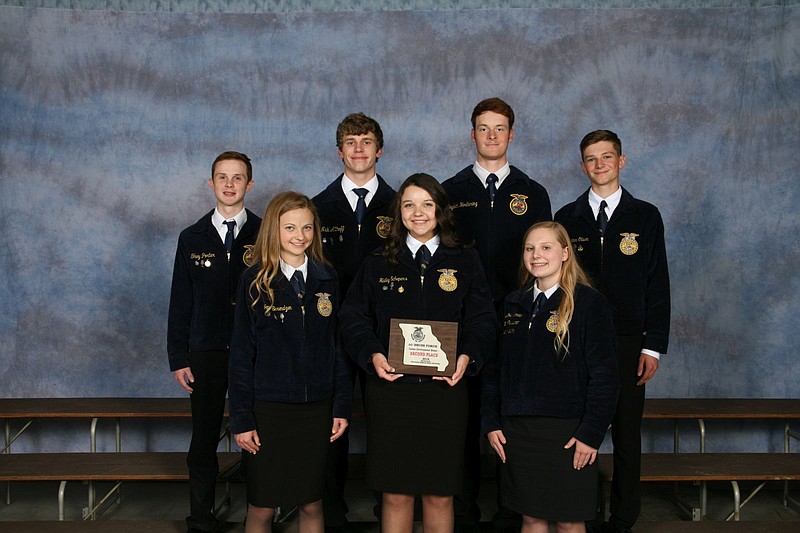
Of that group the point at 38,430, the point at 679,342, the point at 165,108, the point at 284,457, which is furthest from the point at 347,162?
the point at 38,430

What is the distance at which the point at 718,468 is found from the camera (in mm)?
3791

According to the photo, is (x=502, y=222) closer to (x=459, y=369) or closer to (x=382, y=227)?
(x=382, y=227)

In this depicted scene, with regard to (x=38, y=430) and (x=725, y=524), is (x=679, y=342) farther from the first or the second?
(x=38, y=430)

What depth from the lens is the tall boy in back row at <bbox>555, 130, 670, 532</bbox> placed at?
129 inches

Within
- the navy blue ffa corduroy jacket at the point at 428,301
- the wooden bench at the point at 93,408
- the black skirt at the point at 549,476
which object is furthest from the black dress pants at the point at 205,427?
the black skirt at the point at 549,476

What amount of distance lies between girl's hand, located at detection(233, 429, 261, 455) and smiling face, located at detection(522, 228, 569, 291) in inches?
50.1

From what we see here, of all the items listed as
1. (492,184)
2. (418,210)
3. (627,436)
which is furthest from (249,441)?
(627,436)

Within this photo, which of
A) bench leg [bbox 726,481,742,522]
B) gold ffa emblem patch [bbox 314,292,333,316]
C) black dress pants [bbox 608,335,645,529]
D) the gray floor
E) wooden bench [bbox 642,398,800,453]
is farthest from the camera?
wooden bench [bbox 642,398,800,453]

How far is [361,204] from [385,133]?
1807 mm

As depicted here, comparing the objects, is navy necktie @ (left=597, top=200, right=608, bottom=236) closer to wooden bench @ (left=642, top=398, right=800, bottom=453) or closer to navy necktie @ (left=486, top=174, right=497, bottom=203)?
navy necktie @ (left=486, top=174, right=497, bottom=203)

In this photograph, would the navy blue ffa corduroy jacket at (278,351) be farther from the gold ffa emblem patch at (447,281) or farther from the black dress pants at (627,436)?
the black dress pants at (627,436)

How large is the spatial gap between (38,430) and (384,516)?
3.33 meters

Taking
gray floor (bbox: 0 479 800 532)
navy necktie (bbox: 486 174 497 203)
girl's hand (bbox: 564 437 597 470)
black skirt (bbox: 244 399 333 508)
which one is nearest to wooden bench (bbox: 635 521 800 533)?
gray floor (bbox: 0 479 800 532)

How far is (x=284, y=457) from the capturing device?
2.85 metres
